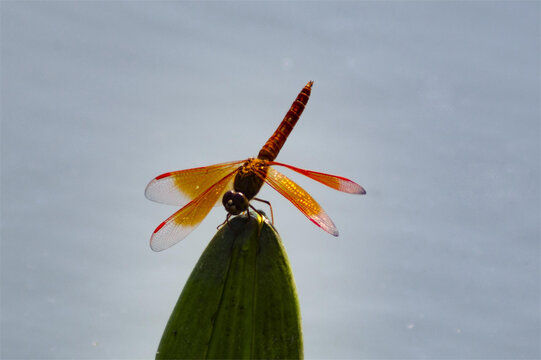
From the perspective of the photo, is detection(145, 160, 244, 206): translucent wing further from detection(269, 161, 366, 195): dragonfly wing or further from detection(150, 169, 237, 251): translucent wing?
detection(269, 161, 366, 195): dragonfly wing

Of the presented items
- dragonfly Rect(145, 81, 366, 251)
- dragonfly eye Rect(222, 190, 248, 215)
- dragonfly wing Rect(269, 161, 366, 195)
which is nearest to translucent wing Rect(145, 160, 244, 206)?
dragonfly Rect(145, 81, 366, 251)

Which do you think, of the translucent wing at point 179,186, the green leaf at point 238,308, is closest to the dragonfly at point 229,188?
the translucent wing at point 179,186

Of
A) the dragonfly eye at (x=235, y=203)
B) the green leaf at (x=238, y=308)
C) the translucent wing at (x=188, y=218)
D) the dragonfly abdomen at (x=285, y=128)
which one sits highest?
the dragonfly abdomen at (x=285, y=128)

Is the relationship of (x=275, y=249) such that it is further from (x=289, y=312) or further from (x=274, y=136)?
(x=274, y=136)

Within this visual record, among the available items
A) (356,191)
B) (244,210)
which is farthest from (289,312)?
(356,191)

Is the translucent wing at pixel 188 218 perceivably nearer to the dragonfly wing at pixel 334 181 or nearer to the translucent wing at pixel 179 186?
the translucent wing at pixel 179 186

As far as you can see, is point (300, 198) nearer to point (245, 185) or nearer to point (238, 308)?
point (245, 185)
